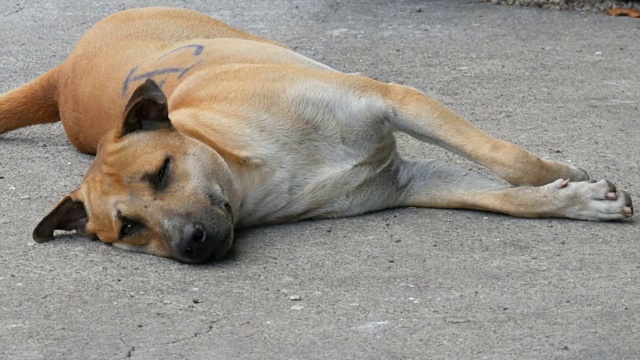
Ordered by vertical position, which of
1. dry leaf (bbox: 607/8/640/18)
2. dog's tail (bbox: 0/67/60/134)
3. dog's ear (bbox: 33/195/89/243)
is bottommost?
dog's tail (bbox: 0/67/60/134)

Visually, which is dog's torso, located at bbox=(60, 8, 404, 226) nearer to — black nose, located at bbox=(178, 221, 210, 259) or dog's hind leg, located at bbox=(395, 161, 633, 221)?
dog's hind leg, located at bbox=(395, 161, 633, 221)

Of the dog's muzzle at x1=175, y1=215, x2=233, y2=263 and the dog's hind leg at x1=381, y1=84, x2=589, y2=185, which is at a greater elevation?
the dog's hind leg at x1=381, y1=84, x2=589, y2=185

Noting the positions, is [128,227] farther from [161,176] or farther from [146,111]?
[146,111]

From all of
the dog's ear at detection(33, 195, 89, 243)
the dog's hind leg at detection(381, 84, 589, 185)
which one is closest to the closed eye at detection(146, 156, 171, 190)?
the dog's ear at detection(33, 195, 89, 243)

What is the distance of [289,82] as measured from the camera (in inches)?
210

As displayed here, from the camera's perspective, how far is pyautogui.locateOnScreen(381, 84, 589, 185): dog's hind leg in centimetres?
518

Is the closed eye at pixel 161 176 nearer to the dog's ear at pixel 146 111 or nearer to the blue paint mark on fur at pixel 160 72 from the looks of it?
the dog's ear at pixel 146 111

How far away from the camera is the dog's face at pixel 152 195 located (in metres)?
4.84

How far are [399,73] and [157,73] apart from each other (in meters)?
2.07

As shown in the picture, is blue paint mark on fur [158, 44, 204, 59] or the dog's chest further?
blue paint mark on fur [158, 44, 204, 59]

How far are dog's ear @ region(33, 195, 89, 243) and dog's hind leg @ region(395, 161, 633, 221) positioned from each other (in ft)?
4.45

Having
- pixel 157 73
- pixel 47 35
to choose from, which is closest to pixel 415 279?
pixel 157 73

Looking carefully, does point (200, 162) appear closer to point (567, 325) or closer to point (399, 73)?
point (567, 325)

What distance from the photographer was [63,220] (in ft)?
17.0
